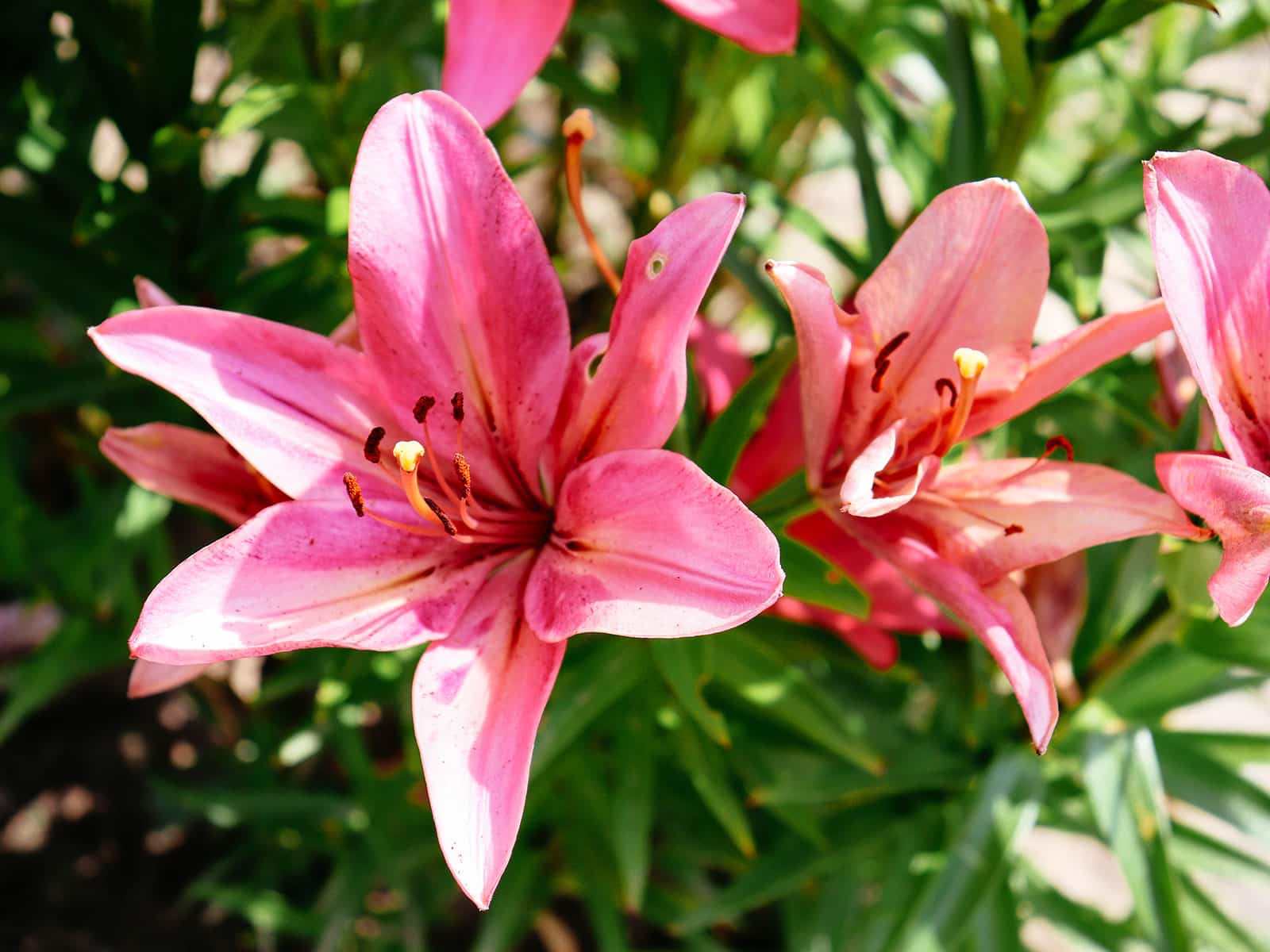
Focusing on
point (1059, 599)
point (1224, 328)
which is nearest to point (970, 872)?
point (1059, 599)

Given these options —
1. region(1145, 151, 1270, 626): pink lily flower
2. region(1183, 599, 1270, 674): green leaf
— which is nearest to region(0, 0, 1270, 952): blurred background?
region(1183, 599, 1270, 674): green leaf

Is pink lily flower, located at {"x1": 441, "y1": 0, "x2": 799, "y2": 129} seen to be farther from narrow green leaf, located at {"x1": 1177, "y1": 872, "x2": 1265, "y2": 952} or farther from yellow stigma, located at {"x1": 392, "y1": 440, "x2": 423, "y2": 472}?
narrow green leaf, located at {"x1": 1177, "y1": 872, "x2": 1265, "y2": 952}

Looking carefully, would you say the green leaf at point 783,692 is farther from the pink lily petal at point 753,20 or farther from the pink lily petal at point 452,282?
the pink lily petal at point 753,20

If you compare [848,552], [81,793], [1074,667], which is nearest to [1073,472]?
[848,552]

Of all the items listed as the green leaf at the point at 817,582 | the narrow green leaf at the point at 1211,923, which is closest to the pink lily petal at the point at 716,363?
the green leaf at the point at 817,582

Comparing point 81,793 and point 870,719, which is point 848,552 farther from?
point 81,793

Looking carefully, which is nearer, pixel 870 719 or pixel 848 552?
pixel 848 552

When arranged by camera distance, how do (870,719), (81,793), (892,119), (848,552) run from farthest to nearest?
(81,793)
(870,719)
(892,119)
(848,552)

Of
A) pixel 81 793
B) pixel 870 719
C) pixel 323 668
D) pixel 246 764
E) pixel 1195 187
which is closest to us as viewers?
pixel 1195 187
